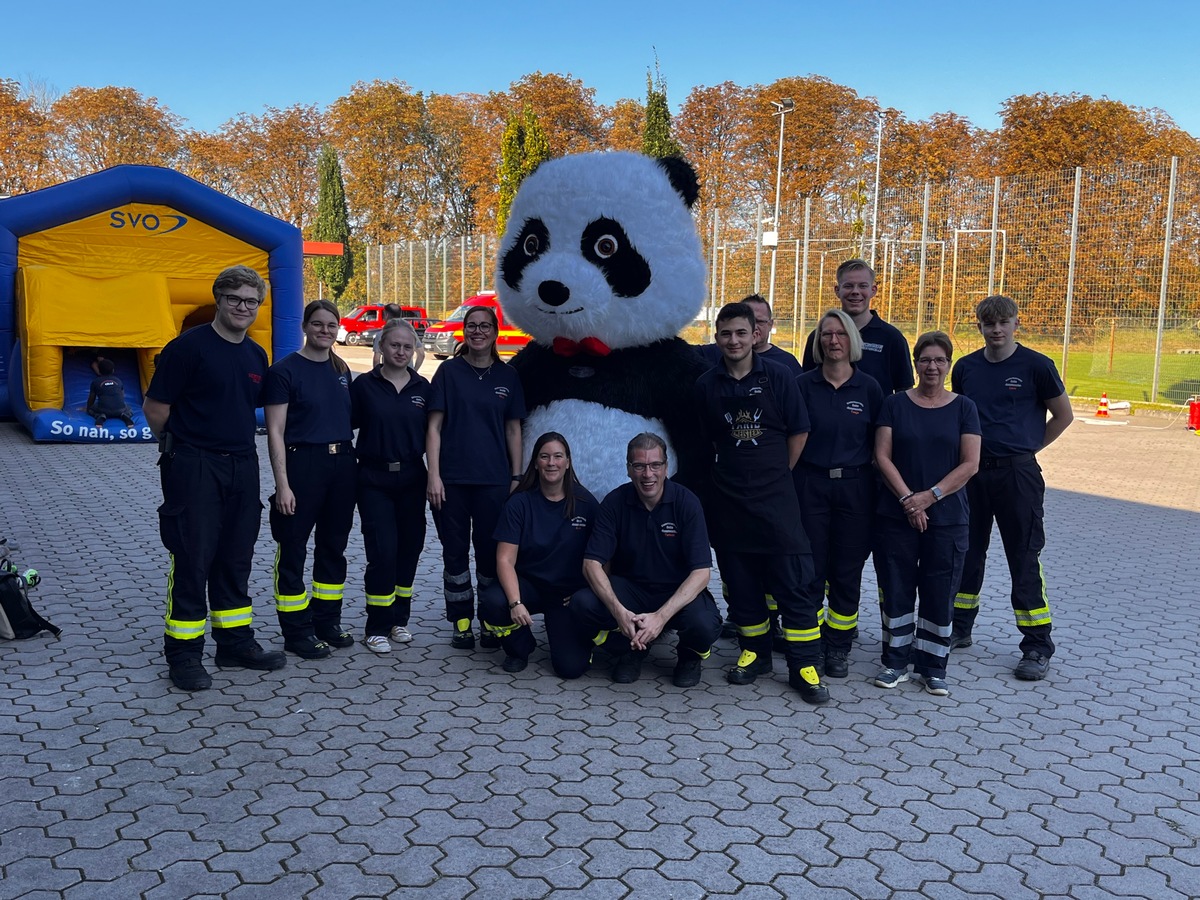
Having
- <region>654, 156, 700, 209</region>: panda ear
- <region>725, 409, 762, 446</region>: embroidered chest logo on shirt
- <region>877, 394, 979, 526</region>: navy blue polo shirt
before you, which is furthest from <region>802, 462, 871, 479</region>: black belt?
<region>654, 156, 700, 209</region>: panda ear

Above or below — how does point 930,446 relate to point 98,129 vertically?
below

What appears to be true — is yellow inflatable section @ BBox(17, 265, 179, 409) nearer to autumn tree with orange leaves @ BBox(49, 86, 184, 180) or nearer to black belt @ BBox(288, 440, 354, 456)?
black belt @ BBox(288, 440, 354, 456)

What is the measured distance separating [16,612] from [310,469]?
1802 mm

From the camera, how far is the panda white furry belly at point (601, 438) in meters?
5.43

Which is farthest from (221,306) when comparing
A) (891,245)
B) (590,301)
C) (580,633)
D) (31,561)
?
(891,245)

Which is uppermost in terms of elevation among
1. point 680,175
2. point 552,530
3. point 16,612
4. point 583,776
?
point 680,175

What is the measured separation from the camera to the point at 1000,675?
18.1 ft

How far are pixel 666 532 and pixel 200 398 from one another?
87.0 inches

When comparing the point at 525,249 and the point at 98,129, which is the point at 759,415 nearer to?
the point at 525,249

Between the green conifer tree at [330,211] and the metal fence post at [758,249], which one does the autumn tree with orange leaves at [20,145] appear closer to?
the green conifer tree at [330,211]

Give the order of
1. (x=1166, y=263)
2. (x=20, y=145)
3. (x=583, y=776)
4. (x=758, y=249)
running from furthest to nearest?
Answer: (x=20, y=145) → (x=758, y=249) → (x=1166, y=263) → (x=583, y=776)

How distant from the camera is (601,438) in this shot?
544 cm

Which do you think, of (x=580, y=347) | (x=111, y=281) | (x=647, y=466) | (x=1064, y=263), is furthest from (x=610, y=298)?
(x=1064, y=263)

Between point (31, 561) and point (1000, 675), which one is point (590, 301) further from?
point (31, 561)
